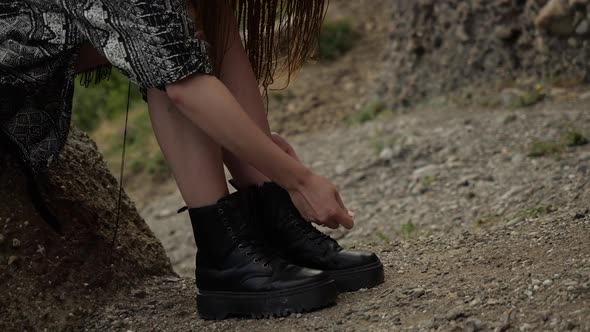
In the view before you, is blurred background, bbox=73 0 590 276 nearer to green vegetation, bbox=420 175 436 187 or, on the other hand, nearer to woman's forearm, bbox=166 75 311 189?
green vegetation, bbox=420 175 436 187

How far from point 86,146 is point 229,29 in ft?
2.91

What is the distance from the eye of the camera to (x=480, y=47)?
5.84 metres

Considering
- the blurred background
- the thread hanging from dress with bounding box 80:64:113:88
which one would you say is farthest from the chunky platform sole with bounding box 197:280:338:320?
the blurred background

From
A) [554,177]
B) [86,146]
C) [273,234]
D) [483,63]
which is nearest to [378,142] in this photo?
[483,63]

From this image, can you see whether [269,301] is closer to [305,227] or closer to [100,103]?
[305,227]

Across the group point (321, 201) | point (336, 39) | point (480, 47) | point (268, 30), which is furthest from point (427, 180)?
point (336, 39)

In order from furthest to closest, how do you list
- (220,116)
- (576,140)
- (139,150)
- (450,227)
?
(139,150) < (576,140) < (450,227) < (220,116)

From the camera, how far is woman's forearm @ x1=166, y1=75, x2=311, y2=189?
2.29m

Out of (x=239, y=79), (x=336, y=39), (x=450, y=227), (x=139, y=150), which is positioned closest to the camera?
(x=239, y=79)

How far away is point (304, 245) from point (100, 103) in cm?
553

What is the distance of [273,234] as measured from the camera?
267 cm

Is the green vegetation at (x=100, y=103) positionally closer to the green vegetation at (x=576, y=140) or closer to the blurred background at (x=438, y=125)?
the blurred background at (x=438, y=125)

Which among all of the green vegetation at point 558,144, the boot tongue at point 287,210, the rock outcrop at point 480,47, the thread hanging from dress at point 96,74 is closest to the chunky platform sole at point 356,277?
the boot tongue at point 287,210

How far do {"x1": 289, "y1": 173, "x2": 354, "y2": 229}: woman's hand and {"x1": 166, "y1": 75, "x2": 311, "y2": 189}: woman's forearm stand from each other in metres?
0.12
